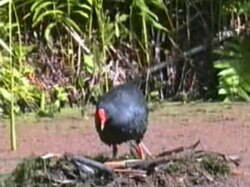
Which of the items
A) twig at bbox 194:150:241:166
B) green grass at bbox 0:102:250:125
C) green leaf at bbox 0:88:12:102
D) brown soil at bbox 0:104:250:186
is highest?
green leaf at bbox 0:88:12:102

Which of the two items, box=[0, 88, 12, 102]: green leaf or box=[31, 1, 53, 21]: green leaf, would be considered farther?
box=[31, 1, 53, 21]: green leaf

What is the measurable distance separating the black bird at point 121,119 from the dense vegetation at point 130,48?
308 centimetres

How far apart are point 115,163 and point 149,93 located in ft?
13.1

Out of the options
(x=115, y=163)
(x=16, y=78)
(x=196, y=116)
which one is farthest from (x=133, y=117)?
(x=16, y=78)

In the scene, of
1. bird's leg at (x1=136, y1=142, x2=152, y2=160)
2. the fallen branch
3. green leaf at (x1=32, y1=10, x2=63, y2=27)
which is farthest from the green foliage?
the fallen branch

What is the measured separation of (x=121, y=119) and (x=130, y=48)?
144 inches

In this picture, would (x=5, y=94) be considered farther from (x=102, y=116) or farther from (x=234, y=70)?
(x=102, y=116)

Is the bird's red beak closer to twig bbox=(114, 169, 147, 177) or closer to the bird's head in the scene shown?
the bird's head

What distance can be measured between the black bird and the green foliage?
3.13 m

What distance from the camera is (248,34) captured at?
10.8m

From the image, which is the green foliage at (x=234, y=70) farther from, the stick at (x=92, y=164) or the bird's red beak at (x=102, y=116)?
the stick at (x=92, y=164)

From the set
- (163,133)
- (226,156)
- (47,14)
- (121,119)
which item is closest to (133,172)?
(121,119)

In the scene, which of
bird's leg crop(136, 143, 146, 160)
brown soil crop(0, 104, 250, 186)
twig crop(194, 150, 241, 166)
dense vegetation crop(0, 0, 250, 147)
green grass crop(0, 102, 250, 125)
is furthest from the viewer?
dense vegetation crop(0, 0, 250, 147)

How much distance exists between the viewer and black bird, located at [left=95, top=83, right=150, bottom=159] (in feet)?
23.2
